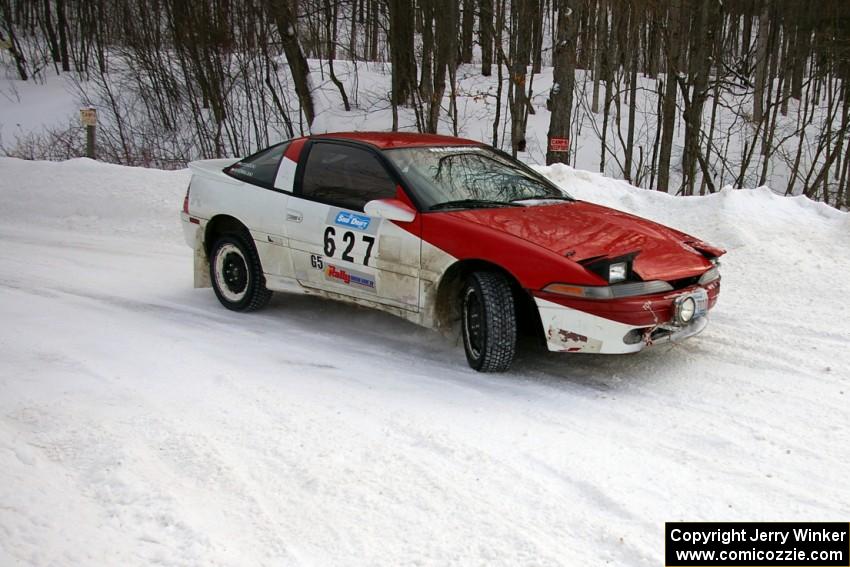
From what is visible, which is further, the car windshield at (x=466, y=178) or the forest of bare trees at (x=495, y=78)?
the forest of bare trees at (x=495, y=78)

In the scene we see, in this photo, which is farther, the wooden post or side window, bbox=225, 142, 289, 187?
the wooden post

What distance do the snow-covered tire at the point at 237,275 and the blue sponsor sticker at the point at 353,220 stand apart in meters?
0.97

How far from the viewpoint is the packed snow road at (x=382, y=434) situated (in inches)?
113

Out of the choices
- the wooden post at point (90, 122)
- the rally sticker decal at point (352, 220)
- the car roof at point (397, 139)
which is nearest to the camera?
the rally sticker decal at point (352, 220)

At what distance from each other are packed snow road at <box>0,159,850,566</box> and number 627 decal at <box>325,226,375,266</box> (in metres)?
0.62

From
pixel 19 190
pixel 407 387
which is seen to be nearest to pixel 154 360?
pixel 407 387

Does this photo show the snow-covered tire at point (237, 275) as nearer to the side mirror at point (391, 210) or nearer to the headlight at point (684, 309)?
the side mirror at point (391, 210)

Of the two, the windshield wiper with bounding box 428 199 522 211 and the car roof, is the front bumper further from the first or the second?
the car roof

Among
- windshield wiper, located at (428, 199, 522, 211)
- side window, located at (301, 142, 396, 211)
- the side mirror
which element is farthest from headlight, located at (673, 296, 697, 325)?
side window, located at (301, 142, 396, 211)

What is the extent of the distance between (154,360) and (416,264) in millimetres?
1774

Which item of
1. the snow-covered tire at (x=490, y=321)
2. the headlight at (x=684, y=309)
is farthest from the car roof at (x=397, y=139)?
the headlight at (x=684, y=309)

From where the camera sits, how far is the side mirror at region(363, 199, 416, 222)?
4828mm

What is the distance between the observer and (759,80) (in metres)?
22.6

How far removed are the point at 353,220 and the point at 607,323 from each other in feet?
6.18
